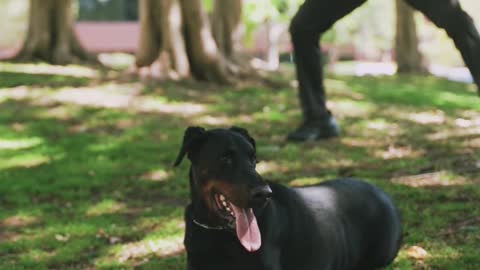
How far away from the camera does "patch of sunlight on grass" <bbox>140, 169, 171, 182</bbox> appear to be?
8883 millimetres

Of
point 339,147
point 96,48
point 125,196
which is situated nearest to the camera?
point 125,196

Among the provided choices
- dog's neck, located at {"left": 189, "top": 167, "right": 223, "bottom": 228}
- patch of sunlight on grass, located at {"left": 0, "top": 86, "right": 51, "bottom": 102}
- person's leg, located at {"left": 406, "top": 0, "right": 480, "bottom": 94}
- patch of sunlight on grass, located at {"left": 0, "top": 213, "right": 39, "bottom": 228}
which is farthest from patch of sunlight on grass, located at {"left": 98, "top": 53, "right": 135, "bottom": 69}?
dog's neck, located at {"left": 189, "top": 167, "right": 223, "bottom": 228}

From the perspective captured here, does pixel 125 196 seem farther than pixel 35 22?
No

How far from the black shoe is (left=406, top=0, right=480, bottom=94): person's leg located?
3.94 meters

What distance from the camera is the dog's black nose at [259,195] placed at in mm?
4027

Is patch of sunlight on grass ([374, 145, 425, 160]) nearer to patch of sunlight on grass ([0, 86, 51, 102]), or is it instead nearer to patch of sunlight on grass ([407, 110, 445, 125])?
patch of sunlight on grass ([407, 110, 445, 125])

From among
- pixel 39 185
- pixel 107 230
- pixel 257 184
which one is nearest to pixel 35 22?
pixel 39 185

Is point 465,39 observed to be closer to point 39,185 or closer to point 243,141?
point 243,141

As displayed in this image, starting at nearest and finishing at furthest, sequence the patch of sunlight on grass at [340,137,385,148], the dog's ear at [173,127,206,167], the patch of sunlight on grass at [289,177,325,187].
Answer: the dog's ear at [173,127,206,167] < the patch of sunlight on grass at [289,177,325,187] < the patch of sunlight on grass at [340,137,385,148]

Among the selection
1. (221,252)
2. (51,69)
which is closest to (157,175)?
(221,252)

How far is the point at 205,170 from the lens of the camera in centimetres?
427

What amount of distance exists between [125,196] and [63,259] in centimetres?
216

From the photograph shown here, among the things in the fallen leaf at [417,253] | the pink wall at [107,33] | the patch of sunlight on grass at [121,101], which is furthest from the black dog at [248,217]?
the pink wall at [107,33]

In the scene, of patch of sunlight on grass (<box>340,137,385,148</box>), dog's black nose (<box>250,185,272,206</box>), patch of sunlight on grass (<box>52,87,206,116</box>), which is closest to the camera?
dog's black nose (<box>250,185,272,206</box>)
